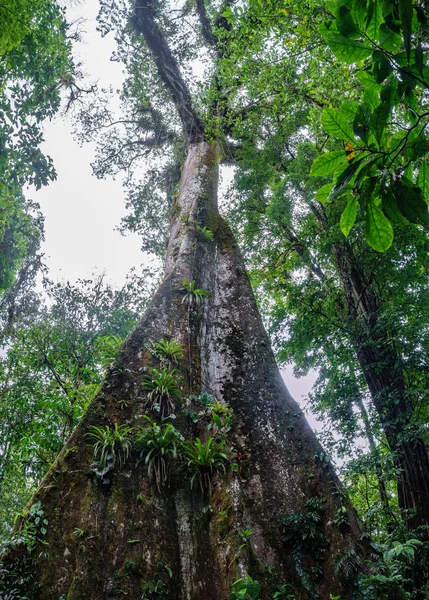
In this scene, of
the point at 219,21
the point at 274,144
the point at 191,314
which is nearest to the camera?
the point at 191,314

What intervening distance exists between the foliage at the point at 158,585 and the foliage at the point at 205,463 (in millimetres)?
726

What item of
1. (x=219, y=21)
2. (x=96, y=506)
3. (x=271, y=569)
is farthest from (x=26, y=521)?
(x=219, y=21)

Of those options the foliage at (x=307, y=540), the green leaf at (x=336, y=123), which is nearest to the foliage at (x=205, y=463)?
the foliage at (x=307, y=540)

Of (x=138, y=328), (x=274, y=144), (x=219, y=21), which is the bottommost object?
(x=138, y=328)

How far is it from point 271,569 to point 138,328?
2950 millimetres

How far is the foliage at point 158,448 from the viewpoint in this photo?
3.49 meters

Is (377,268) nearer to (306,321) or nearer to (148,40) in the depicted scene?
(306,321)

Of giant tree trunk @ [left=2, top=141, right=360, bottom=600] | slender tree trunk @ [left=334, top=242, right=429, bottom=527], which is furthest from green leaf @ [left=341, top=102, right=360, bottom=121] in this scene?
slender tree trunk @ [left=334, top=242, right=429, bottom=527]

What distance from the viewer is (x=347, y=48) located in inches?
48.5

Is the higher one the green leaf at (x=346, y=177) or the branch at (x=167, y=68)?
the branch at (x=167, y=68)

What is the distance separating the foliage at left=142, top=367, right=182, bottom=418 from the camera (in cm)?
415

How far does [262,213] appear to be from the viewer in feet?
32.9

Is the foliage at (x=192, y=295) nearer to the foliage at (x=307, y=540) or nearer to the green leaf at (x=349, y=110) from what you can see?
the foliage at (x=307, y=540)

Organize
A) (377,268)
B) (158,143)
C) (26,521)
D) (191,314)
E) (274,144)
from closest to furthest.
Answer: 1. (26,521)
2. (191,314)
3. (377,268)
4. (274,144)
5. (158,143)
